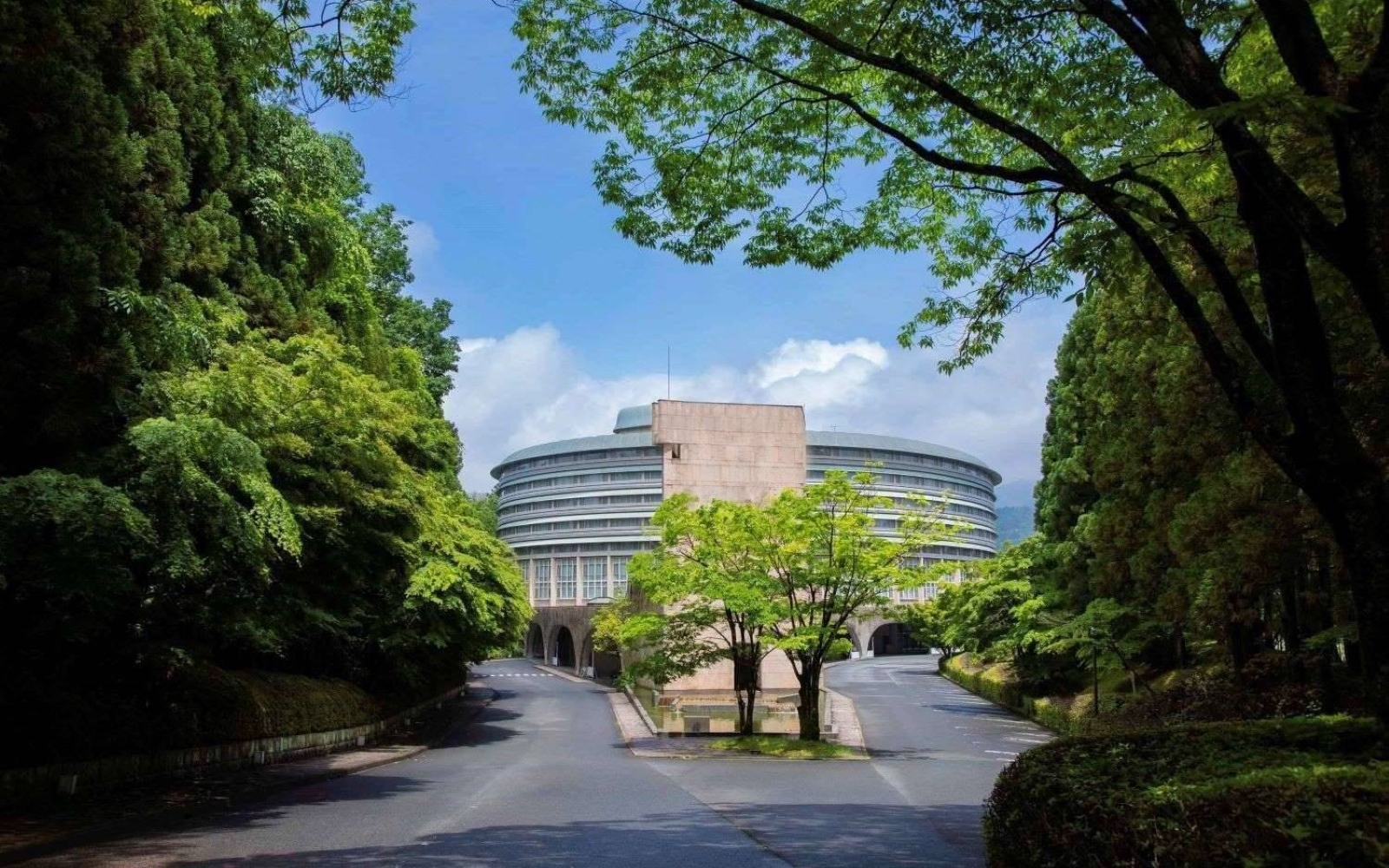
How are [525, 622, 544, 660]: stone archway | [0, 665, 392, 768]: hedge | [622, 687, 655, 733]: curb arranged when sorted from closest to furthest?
[0, 665, 392, 768]: hedge
[622, 687, 655, 733]: curb
[525, 622, 544, 660]: stone archway

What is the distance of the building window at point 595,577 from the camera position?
4040 inches

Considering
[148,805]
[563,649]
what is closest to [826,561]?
[148,805]

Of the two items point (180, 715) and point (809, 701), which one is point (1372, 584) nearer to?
point (180, 715)

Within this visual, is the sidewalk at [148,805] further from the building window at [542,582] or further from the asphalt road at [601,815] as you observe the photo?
the building window at [542,582]

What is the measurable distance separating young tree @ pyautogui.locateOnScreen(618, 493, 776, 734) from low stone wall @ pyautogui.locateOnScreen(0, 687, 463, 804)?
7.55 metres

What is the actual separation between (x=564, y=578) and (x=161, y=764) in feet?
303

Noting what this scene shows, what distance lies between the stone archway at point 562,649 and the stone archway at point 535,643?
15.8 feet

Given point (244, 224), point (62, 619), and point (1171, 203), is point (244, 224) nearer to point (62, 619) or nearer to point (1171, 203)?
point (62, 619)

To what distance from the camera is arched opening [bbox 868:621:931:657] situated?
10112 centimetres

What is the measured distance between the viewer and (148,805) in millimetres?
12109

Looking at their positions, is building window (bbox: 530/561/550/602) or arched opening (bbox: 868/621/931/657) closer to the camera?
arched opening (bbox: 868/621/931/657)

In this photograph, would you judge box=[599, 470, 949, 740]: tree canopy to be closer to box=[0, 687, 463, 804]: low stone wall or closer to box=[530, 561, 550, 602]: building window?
box=[0, 687, 463, 804]: low stone wall

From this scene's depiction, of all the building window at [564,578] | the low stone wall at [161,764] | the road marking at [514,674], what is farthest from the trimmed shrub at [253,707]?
the building window at [564,578]

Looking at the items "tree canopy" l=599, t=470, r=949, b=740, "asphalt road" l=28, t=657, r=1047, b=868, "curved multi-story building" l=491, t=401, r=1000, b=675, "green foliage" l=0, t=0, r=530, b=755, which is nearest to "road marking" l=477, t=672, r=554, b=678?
"curved multi-story building" l=491, t=401, r=1000, b=675
